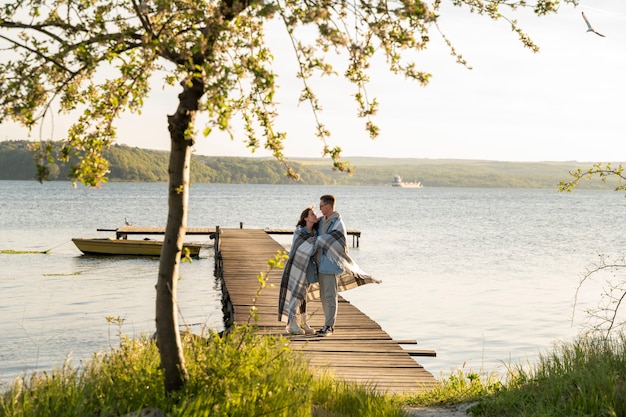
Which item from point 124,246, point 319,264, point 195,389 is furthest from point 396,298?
point 195,389

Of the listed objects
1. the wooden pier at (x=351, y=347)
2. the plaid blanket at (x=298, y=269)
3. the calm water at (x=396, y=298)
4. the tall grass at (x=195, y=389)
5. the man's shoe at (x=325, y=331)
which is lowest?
the calm water at (x=396, y=298)

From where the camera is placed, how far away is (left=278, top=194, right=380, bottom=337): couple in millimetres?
10242

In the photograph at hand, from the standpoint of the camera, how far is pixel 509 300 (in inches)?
949

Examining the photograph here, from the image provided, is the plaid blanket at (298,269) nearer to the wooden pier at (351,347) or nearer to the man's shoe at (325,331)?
the wooden pier at (351,347)

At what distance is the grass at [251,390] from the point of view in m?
5.91

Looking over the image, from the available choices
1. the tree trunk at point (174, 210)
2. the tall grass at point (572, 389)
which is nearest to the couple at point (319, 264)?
the tall grass at point (572, 389)

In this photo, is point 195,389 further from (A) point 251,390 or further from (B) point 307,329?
(B) point 307,329

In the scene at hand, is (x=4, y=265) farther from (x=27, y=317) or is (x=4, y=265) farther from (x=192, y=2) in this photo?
(x=192, y=2)

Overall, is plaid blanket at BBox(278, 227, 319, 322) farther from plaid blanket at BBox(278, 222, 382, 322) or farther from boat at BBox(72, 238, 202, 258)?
boat at BBox(72, 238, 202, 258)

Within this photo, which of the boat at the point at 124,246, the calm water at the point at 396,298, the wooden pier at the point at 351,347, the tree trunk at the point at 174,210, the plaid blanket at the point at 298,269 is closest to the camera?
the tree trunk at the point at 174,210

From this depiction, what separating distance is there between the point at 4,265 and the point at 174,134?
88.1 feet

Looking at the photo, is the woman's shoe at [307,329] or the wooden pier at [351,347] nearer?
the wooden pier at [351,347]

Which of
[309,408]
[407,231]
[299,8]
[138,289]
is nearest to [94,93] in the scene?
[299,8]

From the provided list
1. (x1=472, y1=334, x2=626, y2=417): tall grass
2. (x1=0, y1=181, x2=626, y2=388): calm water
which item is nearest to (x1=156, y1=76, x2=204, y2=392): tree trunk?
(x1=472, y1=334, x2=626, y2=417): tall grass
